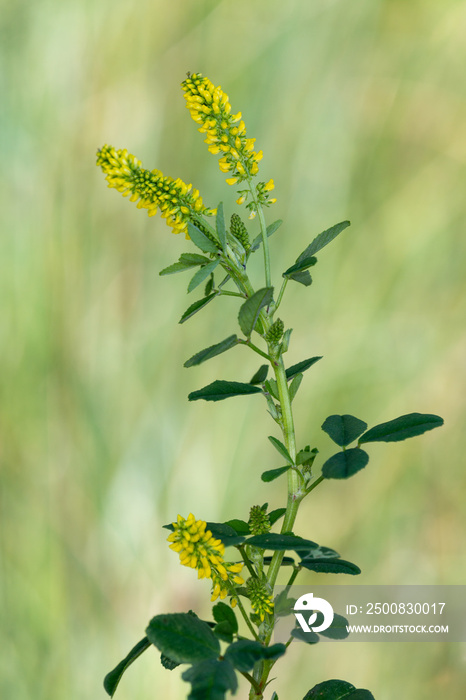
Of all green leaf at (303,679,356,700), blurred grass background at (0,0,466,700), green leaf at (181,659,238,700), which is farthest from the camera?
blurred grass background at (0,0,466,700)

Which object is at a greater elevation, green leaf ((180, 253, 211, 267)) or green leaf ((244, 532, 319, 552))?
green leaf ((180, 253, 211, 267))

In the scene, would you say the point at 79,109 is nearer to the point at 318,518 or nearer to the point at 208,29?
the point at 208,29

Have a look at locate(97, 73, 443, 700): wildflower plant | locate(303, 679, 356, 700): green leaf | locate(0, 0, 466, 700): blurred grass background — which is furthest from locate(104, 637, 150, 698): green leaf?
locate(0, 0, 466, 700): blurred grass background

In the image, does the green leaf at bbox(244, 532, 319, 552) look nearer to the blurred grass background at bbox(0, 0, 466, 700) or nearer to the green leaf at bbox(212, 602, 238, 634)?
the green leaf at bbox(212, 602, 238, 634)

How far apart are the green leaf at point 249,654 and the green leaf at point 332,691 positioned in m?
0.12

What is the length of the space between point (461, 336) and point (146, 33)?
1.68 feet

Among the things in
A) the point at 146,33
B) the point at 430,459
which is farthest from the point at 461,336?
the point at 146,33

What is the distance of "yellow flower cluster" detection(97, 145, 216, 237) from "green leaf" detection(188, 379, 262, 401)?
8 centimetres

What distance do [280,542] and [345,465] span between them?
47 mm

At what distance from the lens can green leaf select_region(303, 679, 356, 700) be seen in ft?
1.19

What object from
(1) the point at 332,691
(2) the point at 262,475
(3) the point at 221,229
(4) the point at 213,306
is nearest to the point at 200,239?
(3) the point at 221,229

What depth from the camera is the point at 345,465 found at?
11.2 inches

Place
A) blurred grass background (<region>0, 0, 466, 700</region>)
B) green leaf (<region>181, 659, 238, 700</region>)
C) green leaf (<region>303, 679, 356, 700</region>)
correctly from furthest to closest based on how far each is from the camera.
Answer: blurred grass background (<region>0, 0, 466, 700</region>) → green leaf (<region>303, 679, 356, 700</region>) → green leaf (<region>181, 659, 238, 700</region>)

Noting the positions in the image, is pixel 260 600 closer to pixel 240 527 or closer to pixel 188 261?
pixel 240 527
